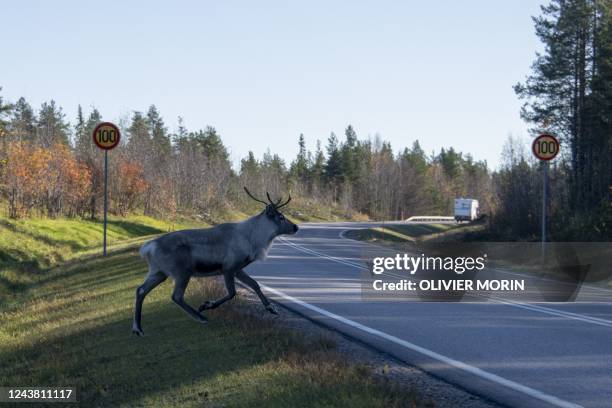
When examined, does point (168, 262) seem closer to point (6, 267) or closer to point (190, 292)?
point (190, 292)

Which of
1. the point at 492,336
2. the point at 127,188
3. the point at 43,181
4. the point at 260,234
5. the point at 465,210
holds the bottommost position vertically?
the point at 492,336

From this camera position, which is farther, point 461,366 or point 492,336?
point 492,336

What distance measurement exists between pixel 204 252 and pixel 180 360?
1.40m

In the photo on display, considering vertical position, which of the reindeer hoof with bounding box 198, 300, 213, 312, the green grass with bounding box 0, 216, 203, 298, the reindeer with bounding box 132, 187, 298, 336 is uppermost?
the reindeer with bounding box 132, 187, 298, 336

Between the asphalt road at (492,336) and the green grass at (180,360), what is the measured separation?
107 cm

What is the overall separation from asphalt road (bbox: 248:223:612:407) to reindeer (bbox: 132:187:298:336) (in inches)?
71.6

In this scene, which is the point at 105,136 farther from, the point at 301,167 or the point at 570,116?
the point at 301,167

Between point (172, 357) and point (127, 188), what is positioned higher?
point (127, 188)

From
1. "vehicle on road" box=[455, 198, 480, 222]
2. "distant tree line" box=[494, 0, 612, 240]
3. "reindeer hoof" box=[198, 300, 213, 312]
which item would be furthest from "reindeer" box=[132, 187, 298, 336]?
"vehicle on road" box=[455, 198, 480, 222]

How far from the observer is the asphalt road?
7031mm

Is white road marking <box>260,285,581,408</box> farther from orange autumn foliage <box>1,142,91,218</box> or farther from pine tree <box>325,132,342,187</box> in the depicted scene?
pine tree <box>325,132,342,187</box>

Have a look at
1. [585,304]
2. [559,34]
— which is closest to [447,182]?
[559,34]

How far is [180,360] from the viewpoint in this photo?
895cm

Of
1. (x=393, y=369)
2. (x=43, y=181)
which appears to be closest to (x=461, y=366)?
(x=393, y=369)
